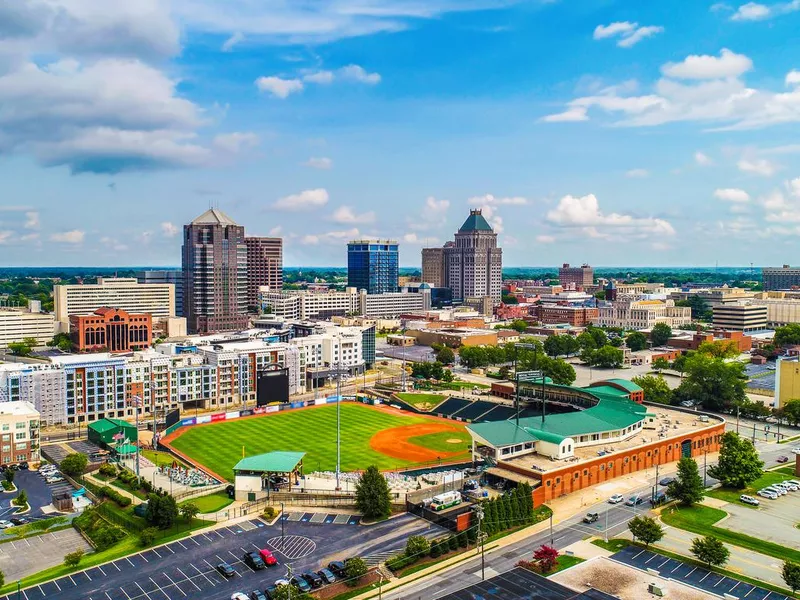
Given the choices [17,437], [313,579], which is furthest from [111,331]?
[313,579]

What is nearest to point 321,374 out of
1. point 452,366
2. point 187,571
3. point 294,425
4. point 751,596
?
point 294,425

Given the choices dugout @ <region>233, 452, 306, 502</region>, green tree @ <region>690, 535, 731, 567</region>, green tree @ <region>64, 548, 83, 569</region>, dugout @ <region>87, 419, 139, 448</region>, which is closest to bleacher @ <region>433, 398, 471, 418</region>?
dugout @ <region>233, 452, 306, 502</region>

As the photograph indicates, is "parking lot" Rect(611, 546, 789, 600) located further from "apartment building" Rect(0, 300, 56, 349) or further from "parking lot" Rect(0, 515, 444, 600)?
"apartment building" Rect(0, 300, 56, 349)

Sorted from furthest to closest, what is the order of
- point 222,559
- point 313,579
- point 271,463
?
point 271,463, point 222,559, point 313,579

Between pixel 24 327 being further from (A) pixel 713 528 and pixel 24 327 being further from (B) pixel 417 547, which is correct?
(A) pixel 713 528

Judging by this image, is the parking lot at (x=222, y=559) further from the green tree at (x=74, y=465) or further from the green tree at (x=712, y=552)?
the green tree at (x=74, y=465)

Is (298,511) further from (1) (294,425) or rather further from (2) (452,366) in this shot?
(2) (452,366)

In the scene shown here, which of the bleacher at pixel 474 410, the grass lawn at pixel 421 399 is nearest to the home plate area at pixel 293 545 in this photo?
the bleacher at pixel 474 410
